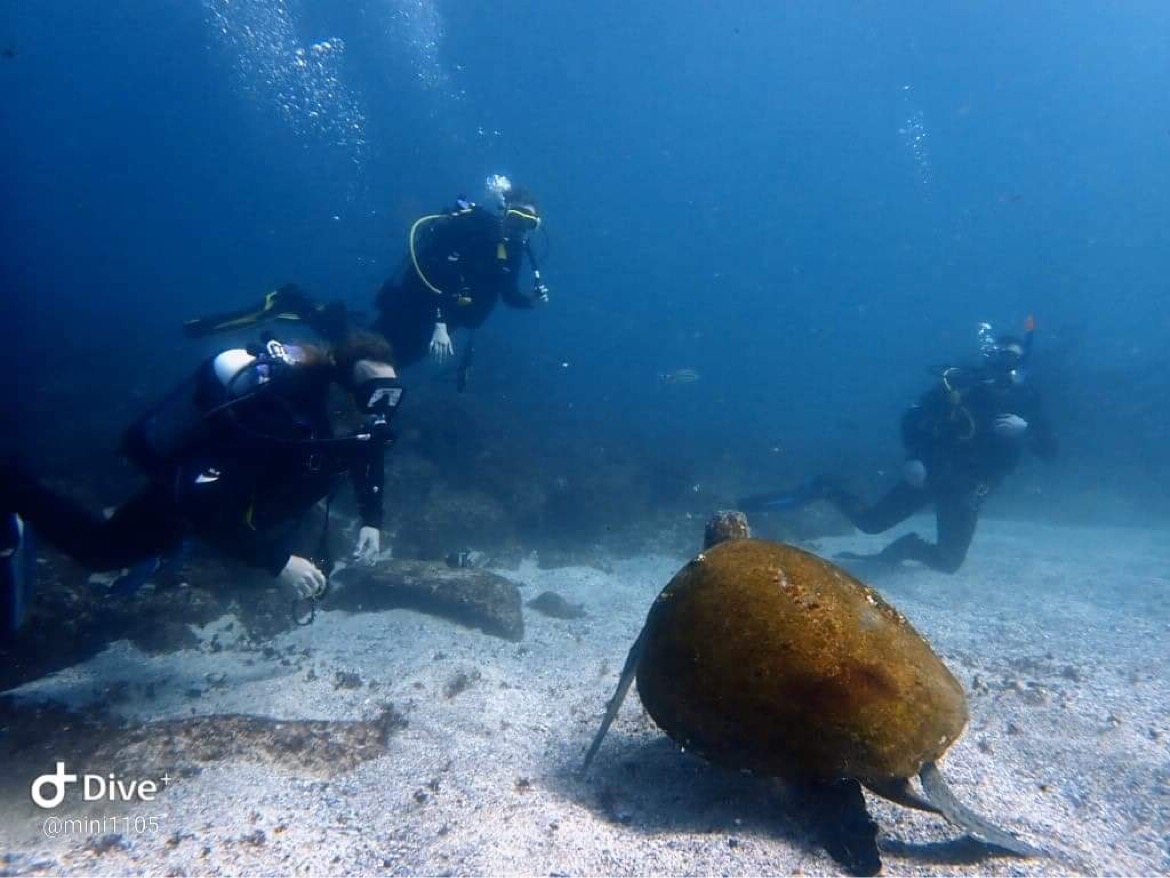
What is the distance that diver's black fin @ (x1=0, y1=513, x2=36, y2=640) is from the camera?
5.20 meters

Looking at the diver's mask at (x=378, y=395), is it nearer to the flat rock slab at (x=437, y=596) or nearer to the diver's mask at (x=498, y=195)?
the flat rock slab at (x=437, y=596)

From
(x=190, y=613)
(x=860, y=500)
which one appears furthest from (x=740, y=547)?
(x=860, y=500)

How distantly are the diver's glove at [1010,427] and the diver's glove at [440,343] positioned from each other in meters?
10.3

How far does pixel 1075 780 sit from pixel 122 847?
5741 mm

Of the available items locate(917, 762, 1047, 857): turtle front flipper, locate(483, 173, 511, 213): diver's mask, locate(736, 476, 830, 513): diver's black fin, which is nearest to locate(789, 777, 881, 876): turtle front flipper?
locate(917, 762, 1047, 857): turtle front flipper

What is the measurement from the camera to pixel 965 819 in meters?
2.71

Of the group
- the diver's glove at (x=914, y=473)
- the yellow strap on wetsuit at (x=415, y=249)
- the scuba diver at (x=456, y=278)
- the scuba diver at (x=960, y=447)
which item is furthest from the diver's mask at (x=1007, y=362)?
the yellow strap on wetsuit at (x=415, y=249)

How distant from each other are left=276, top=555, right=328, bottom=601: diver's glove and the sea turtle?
3.60 meters

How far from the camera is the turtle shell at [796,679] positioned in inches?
108

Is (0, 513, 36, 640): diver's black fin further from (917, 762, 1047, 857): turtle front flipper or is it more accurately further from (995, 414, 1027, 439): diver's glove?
(995, 414, 1027, 439): diver's glove

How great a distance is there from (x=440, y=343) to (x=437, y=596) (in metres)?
4.30

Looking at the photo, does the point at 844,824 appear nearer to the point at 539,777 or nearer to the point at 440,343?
the point at 539,777

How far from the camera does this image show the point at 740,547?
343 cm

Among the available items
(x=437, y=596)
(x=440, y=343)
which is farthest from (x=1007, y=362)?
(x=437, y=596)
